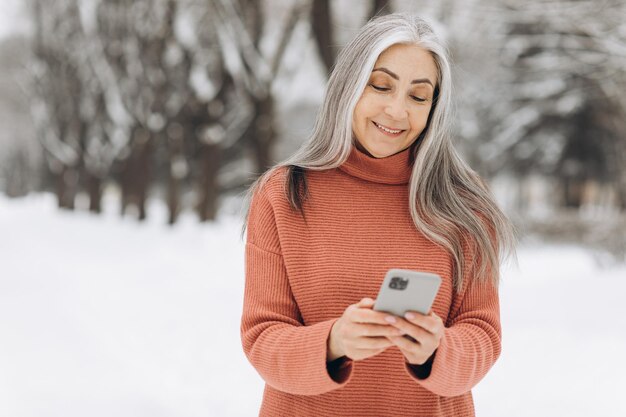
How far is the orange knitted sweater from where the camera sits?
2066 millimetres

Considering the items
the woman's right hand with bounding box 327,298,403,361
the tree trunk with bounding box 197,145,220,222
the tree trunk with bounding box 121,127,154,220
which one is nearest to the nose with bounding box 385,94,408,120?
the woman's right hand with bounding box 327,298,403,361

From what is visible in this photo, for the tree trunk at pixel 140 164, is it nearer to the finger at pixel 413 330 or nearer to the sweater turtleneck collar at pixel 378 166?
the sweater turtleneck collar at pixel 378 166

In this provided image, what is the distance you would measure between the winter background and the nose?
31.2 inches

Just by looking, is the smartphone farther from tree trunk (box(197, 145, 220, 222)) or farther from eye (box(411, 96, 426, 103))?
tree trunk (box(197, 145, 220, 222))

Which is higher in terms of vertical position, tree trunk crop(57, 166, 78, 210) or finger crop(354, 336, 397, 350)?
finger crop(354, 336, 397, 350)

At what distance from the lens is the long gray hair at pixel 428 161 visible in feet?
7.20

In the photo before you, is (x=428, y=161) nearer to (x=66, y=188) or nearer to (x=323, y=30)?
(x=323, y=30)

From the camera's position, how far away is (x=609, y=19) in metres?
11.5

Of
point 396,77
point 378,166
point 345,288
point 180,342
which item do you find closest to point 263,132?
point 180,342

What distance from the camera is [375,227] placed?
225 centimetres

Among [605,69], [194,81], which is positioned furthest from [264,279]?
[194,81]

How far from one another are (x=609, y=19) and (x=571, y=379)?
7.09m

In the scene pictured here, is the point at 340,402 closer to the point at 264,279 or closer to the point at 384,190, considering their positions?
the point at 264,279

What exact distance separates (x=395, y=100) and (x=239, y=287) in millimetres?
9521
